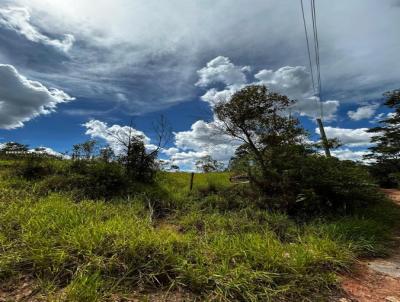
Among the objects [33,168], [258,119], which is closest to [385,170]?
[258,119]

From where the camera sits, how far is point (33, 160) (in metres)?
8.18

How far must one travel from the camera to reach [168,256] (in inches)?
128

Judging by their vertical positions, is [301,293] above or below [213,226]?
below

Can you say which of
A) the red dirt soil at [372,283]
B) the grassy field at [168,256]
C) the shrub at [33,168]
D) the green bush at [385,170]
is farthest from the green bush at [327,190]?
the green bush at [385,170]

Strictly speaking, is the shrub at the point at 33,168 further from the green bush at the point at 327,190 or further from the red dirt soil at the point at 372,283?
the red dirt soil at the point at 372,283

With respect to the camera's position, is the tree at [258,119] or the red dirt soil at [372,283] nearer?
the red dirt soil at [372,283]

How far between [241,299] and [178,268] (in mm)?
712

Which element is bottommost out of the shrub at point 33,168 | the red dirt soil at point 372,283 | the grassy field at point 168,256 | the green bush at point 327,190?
the red dirt soil at point 372,283

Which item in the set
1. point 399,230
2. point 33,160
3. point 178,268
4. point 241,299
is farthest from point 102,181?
point 399,230

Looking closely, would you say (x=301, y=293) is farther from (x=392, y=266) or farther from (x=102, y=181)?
(x=102, y=181)

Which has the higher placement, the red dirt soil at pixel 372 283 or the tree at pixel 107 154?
the tree at pixel 107 154

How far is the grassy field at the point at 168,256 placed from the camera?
285 cm

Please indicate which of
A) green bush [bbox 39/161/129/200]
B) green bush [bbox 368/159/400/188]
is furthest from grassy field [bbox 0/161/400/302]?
green bush [bbox 368/159/400/188]

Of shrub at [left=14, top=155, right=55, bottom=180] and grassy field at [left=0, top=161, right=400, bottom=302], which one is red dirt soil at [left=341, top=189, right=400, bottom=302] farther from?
shrub at [left=14, top=155, right=55, bottom=180]
